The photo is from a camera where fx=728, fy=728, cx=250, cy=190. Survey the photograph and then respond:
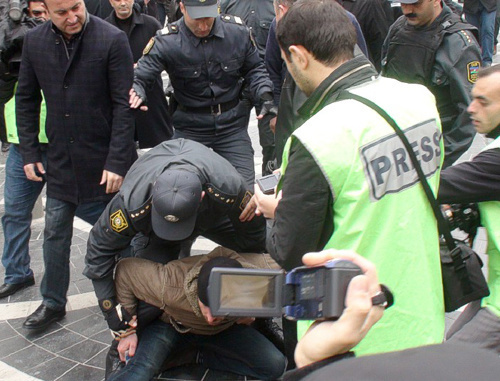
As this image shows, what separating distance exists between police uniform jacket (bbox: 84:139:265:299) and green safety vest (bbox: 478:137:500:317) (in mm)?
1190

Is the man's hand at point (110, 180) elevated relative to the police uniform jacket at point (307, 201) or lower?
lower

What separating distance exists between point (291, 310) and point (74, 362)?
2.53 meters

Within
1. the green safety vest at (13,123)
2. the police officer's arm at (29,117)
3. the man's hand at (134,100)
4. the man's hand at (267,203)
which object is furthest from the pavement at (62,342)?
the man's hand at (267,203)

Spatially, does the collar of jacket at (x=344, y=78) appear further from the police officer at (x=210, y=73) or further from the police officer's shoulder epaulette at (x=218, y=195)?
the police officer at (x=210, y=73)

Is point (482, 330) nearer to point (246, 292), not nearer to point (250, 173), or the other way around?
point (246, 292)

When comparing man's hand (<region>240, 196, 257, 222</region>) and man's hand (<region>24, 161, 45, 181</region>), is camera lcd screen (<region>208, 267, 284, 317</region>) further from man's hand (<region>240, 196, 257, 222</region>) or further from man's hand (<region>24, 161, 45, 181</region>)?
man's hand (<region>24, 161, 45, 181</region>)

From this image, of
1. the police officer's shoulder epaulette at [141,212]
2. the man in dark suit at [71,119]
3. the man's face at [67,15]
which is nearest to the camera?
the police officer's shoulder epaulette at [141,212]

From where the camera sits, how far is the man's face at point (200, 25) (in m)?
4.46

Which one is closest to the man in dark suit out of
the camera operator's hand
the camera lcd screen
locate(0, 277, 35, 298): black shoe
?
locate(0, 277, 35, 298): black shoe

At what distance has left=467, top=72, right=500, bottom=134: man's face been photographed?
2846 millimetres

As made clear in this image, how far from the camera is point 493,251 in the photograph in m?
2.67

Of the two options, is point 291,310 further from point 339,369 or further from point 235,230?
point 235,230

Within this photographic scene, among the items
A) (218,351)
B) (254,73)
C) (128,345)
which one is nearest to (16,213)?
(128,345)

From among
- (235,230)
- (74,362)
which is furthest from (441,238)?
(74,362)
